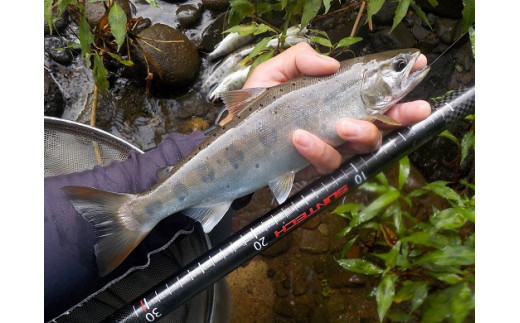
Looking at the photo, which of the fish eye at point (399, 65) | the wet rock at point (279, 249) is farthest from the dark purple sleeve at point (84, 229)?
the wet rock at point (279, 249)

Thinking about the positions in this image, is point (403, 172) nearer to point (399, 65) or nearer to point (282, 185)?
point (399, 65)

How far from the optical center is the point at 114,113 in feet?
11.5

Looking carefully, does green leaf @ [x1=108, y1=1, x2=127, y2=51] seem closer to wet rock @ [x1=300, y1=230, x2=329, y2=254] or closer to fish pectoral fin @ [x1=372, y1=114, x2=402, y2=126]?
fish pectoral fin @ [x1=372, y1=114, x2=402, y2=126]

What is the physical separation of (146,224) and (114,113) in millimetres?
1968

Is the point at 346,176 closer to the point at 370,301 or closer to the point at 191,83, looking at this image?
the point at 370,301

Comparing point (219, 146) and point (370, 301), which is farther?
point (370, 301)

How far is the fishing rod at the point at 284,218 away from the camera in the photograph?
5.74 ft

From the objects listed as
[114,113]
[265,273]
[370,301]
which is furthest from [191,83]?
[370,301]

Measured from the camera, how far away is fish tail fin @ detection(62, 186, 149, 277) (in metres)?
1.72

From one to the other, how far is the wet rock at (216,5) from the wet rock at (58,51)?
3.93ft

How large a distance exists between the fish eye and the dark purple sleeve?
0.98 m

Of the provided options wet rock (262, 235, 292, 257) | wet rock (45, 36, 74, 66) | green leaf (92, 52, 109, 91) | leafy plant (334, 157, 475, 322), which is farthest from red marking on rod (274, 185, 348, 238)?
wet rock (45, 36, 74, 66)

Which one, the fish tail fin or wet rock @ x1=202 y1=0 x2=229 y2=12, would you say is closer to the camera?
the fish tail fin

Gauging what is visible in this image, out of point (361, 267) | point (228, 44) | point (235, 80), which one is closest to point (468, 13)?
point (361, 267)
